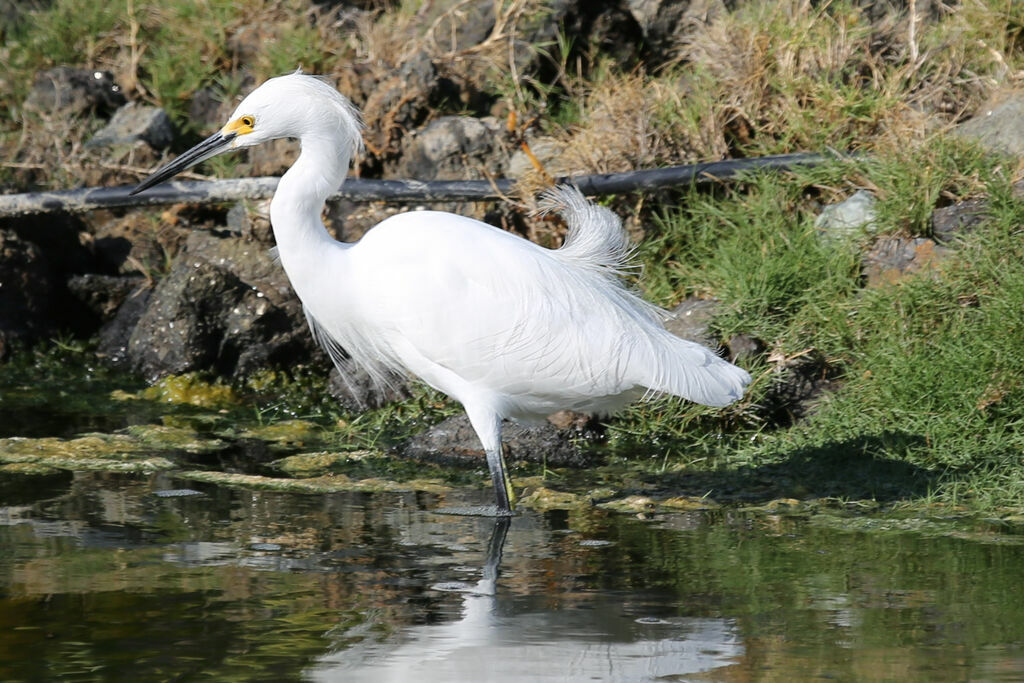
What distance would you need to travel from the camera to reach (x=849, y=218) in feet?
20.3

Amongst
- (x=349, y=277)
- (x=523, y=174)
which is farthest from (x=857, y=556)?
(x=523, y=174)

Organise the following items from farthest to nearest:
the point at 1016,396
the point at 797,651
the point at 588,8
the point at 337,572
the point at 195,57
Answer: the point at 195,57, the point at 588,8, the point at 1016,396, the point at 337,572, the point at 797,651

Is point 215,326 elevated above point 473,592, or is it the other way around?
point 215,326

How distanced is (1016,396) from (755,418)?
1.12 meters

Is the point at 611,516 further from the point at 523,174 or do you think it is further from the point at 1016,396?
the point at 523,174

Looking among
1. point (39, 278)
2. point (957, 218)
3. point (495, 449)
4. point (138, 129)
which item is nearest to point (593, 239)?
point (495, 449)

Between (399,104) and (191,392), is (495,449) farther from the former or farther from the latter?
(399,104)

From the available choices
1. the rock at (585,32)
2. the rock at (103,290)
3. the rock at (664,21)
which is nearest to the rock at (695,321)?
the rock at (585,32)

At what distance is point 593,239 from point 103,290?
12.0 ft

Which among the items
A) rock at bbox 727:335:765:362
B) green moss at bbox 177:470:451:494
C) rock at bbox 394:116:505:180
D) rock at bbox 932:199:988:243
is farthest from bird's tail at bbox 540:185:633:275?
rock at bbox 394:116:505:180

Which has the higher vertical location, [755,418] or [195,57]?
[195,57]

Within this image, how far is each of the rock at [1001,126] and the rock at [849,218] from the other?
0.68 meters

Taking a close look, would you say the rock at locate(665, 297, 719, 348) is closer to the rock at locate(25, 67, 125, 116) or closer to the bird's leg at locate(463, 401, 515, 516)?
the bird's leg at locate(463, 401, 515, 516)

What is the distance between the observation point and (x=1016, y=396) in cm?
516
